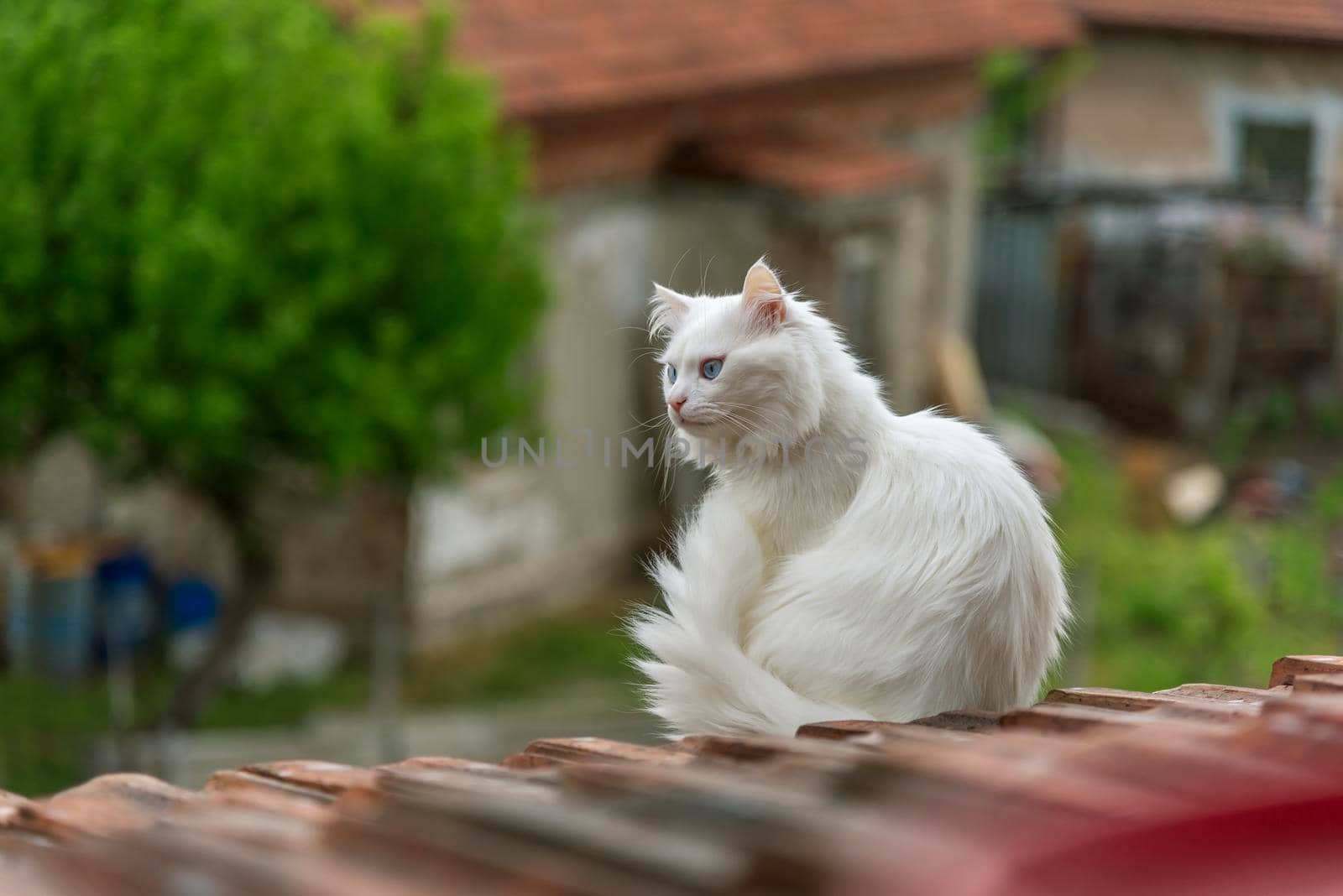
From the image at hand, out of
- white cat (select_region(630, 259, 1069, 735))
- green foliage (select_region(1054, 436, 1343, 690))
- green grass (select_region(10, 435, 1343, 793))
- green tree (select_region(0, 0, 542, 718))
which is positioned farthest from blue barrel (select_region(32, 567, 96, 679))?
white cat (select_region(630, 259, 1069, 735))

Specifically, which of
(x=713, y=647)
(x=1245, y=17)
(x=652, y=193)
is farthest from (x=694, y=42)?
(x=713, y=647)

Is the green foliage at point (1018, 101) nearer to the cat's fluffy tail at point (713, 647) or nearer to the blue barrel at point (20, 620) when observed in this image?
the blue barrel at point (20, 620)

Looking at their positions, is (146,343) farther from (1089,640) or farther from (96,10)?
Result: (1089,640)

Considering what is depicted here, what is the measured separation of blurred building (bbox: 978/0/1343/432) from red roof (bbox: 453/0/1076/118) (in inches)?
39.7

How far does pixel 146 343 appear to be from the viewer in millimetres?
5305

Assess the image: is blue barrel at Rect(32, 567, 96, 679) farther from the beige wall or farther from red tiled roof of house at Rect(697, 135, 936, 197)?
the beige wall

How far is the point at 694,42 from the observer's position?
8859mm

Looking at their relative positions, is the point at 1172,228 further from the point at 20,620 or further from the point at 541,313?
the point at 20,620

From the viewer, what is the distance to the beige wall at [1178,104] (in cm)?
924

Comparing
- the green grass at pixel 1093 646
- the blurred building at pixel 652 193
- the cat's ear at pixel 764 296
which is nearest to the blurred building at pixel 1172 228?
the blurred building at pixel 652 193

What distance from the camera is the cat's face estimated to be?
2.04 metres

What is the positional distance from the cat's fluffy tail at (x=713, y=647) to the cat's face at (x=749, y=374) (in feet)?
0.40

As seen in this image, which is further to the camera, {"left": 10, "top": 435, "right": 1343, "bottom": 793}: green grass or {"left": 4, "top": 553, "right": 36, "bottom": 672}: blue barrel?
{"left": 4, "top": 553, "right": 36, "bottom": 672}: blue barrel

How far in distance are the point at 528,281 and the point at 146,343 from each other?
1552mm
